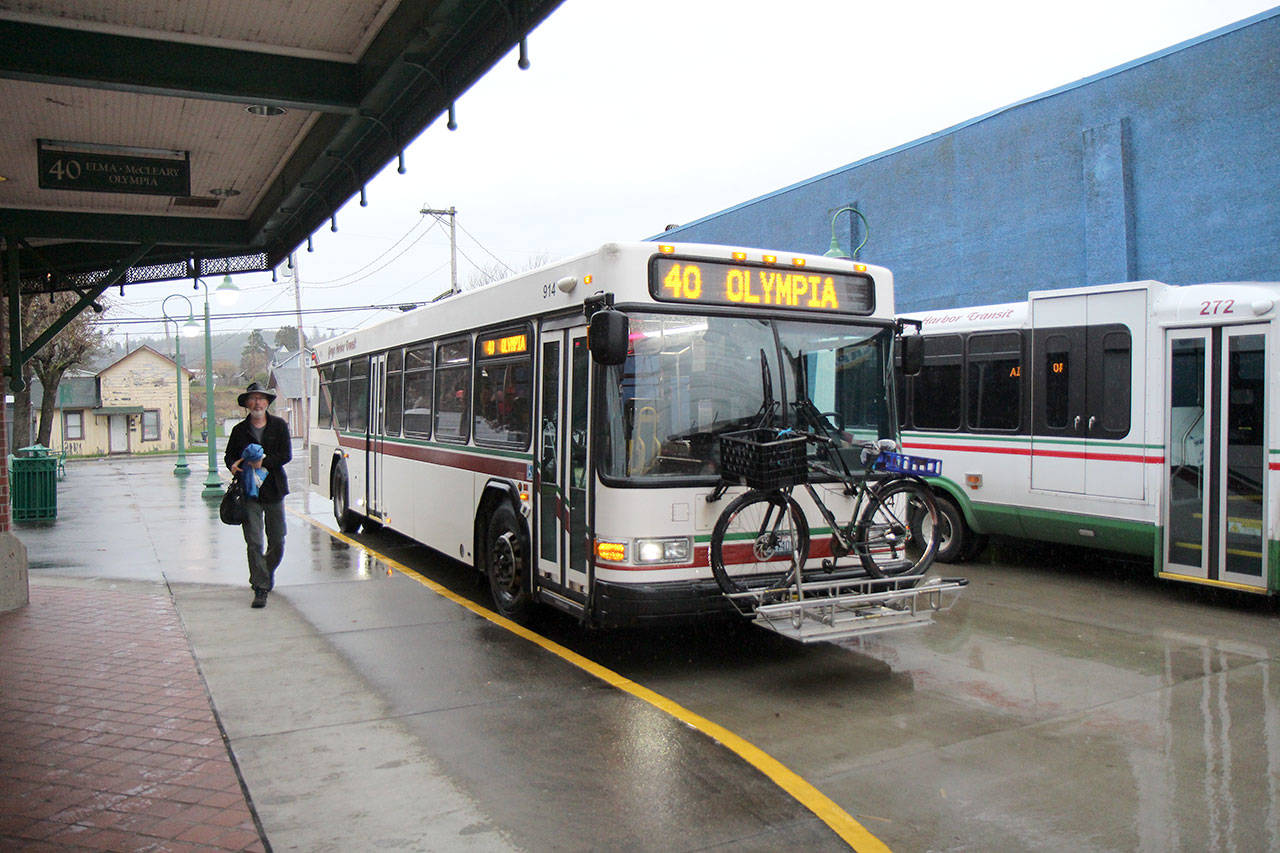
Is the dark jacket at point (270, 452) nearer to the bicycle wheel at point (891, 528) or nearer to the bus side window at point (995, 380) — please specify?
the bicycle wheel at point (891, 528)

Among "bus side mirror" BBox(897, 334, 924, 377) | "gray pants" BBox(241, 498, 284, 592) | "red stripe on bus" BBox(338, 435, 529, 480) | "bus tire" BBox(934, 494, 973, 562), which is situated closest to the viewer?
"bus side mirror" BBox(897, 334, 924, 377)

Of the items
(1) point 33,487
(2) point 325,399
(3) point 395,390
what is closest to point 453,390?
(3) point 395,390

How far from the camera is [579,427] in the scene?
22.2ft

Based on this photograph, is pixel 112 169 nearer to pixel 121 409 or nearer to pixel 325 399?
pixel 325 399

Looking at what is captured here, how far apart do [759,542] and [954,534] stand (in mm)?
6082

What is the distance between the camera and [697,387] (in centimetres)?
642

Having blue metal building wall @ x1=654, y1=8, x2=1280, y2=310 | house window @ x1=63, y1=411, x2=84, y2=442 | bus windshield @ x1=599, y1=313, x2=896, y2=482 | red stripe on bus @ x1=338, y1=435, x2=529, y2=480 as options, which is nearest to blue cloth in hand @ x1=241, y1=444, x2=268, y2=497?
red stripe on bus @ x1=338, y1=435, x2=529, y2=480

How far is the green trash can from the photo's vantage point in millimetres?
16688

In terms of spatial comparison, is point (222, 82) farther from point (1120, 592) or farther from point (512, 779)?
point (1120, 592)

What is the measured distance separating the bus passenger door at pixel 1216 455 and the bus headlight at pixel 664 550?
5.68 meters

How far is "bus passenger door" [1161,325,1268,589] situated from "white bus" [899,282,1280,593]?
1 cm

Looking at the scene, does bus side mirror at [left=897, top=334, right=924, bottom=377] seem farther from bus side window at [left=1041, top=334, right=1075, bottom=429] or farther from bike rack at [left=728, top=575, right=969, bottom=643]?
bus side window at [left=1041, top=334, right=1075, bottom=429]

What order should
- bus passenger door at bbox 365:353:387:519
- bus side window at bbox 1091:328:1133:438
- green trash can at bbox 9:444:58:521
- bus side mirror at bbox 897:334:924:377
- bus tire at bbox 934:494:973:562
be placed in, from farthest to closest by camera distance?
1. green trash can at bbox 9:444:58:521
2. bus passenger door at bbox 365:353:387:519
3. bus tire at bbox 934:494:973:562
4. bus side window at bbox 1091:328:1133:438
5. bus side mirror at bbox 897:334:924:377

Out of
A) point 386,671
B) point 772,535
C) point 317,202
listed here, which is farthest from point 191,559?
point 772,535
